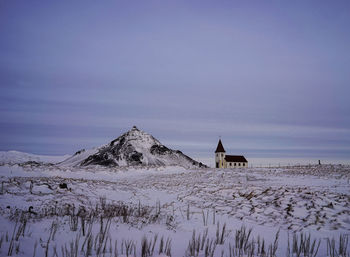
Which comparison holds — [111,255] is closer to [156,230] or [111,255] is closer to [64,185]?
[156,230]

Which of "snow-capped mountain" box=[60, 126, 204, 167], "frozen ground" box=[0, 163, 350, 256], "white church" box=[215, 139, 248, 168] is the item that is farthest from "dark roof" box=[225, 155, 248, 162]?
"frozen ground" box=[0, 163, 350, 256]

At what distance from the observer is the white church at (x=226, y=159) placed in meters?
75.1

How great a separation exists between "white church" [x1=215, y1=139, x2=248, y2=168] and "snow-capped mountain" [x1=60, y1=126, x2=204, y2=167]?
6.06 meters

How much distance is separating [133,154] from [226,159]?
27.5 metres

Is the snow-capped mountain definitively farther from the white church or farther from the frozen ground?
the frozen ground

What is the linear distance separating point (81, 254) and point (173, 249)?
1788mm

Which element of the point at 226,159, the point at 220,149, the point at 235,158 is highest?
the point at 220,149

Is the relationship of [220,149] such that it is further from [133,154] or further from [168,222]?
[168,222]

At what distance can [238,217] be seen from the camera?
29.1ft

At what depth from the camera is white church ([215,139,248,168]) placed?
75125 millimetres

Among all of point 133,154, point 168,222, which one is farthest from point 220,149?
point 168,222

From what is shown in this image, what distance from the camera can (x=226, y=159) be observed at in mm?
78250

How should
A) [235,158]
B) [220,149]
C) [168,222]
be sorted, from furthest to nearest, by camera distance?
[235,158] → [220,149] → [168,222]

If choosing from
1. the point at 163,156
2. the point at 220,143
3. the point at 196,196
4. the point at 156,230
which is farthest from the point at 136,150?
the point at 156,230
